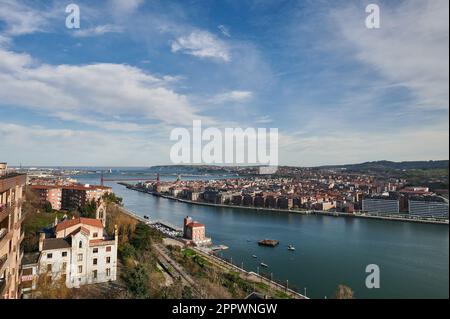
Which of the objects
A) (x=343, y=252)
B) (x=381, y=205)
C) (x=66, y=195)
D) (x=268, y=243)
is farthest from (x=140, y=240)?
(x=381, y=205)

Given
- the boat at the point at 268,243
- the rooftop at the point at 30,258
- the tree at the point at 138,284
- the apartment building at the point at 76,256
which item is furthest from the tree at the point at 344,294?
the boat at the point at 268,243

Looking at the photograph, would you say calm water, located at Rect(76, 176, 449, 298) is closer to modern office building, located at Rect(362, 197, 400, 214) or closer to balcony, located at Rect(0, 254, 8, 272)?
modern office building, located at Rect(362, 197, 400, 214)

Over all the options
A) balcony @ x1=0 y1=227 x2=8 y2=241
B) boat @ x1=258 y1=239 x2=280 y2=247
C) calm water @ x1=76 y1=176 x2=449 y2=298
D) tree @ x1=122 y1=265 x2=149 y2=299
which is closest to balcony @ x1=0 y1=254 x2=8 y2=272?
balcony @ x1=0 y1=227 x2=8 y2=241

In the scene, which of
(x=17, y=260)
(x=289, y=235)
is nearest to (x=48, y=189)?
(x=289, y=235)

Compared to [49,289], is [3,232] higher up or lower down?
higher up

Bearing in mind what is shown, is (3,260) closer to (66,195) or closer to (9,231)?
(9,231)
